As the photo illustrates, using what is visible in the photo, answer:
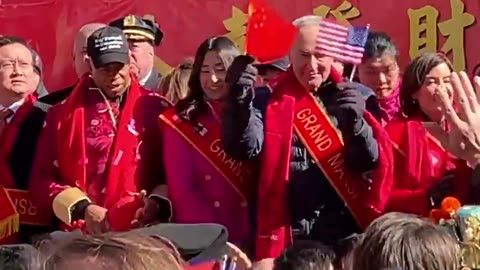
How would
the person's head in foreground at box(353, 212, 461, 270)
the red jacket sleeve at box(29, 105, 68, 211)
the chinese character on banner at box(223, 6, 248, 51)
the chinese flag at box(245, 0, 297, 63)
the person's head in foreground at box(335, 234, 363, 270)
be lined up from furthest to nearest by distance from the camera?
the chinese character on banner at box(223, 6, 248, 51), the red jacket sleeve at box(29, 105, 68, 211), the chinese flag at box(245, 0, 297, 63), the person's head in foreground at box(335, 234, 363, 270), the person's head in foreground at box(353, 212, 461, 270)

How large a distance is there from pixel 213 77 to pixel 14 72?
83 centimetres

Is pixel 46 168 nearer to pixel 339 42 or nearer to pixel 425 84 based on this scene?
pixel 339 42

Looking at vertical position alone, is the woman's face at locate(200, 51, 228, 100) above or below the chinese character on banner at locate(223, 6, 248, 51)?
below

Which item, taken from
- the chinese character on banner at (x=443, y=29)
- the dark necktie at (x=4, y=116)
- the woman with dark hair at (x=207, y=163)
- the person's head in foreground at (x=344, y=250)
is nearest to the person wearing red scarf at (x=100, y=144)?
the woman with dark hair at (x=207, y=163)

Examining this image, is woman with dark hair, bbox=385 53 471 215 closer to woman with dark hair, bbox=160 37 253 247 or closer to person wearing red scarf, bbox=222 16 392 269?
person wearing red scarf, bbox=222 16 392 269

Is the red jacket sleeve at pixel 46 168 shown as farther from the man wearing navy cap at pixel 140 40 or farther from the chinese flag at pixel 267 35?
the chinese flag at pixel 267 35

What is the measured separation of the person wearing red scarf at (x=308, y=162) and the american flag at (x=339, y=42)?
3cm

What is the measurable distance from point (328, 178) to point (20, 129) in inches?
48.1

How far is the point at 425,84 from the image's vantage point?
3744mm

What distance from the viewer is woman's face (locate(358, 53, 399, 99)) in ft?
14.0

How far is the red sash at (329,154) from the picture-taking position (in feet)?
11.7

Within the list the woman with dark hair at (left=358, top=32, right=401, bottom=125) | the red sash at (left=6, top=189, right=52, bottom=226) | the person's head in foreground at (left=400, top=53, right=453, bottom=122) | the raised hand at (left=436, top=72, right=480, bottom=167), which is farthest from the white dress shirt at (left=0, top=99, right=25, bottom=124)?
the raised hand at (left=436, top=72, right=480, bottom=167)

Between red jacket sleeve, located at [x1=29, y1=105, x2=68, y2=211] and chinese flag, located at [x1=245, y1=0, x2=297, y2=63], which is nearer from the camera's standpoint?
chinese flag, located at [x1=245, y1=0, x2=297, y2=63]

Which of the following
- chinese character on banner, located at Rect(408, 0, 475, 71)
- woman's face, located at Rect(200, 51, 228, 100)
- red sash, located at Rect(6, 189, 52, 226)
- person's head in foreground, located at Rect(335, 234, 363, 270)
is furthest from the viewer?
chinese character on banner, located at Rect(408, 0, 475, 71)
